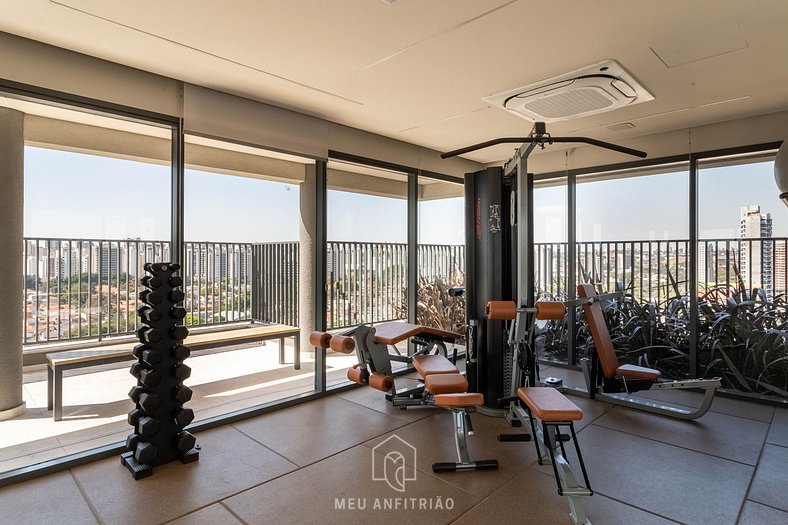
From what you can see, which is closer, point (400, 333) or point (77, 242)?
point (400, 333)

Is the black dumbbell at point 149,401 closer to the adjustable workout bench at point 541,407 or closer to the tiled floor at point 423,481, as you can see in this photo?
the tiled floor at point 423,481

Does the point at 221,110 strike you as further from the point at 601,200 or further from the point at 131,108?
the point at 601,200

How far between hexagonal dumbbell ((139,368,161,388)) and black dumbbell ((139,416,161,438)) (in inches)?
7.7

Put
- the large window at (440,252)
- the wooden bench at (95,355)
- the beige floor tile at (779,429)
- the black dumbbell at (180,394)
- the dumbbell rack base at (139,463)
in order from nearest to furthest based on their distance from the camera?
the dumbbell rack base at (139,463)
the black dumbbell at (180,394)
the beige floor tile at (779,429)
the wooden bench at (95,355)
the large window at (440,252)

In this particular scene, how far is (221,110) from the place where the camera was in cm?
309

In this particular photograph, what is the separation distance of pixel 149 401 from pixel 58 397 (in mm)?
1194

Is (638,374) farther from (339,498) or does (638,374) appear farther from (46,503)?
(46,503)

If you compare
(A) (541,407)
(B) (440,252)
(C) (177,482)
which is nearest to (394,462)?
(A) (541,407)

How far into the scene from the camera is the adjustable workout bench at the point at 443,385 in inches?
97.9

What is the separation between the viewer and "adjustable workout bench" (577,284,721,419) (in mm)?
3256

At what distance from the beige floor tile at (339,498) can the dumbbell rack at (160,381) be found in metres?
0.64

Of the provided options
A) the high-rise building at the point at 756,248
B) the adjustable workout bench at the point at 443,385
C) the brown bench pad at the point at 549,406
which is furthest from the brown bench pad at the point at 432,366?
the high-rise building at the point at 756,248

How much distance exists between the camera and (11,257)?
3.11 meters

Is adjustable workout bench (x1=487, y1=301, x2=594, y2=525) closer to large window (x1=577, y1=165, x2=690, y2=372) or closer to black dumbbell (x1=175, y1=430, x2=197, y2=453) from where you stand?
black dumbbell (x1=175, y1=430, x2=197, y2=453)
